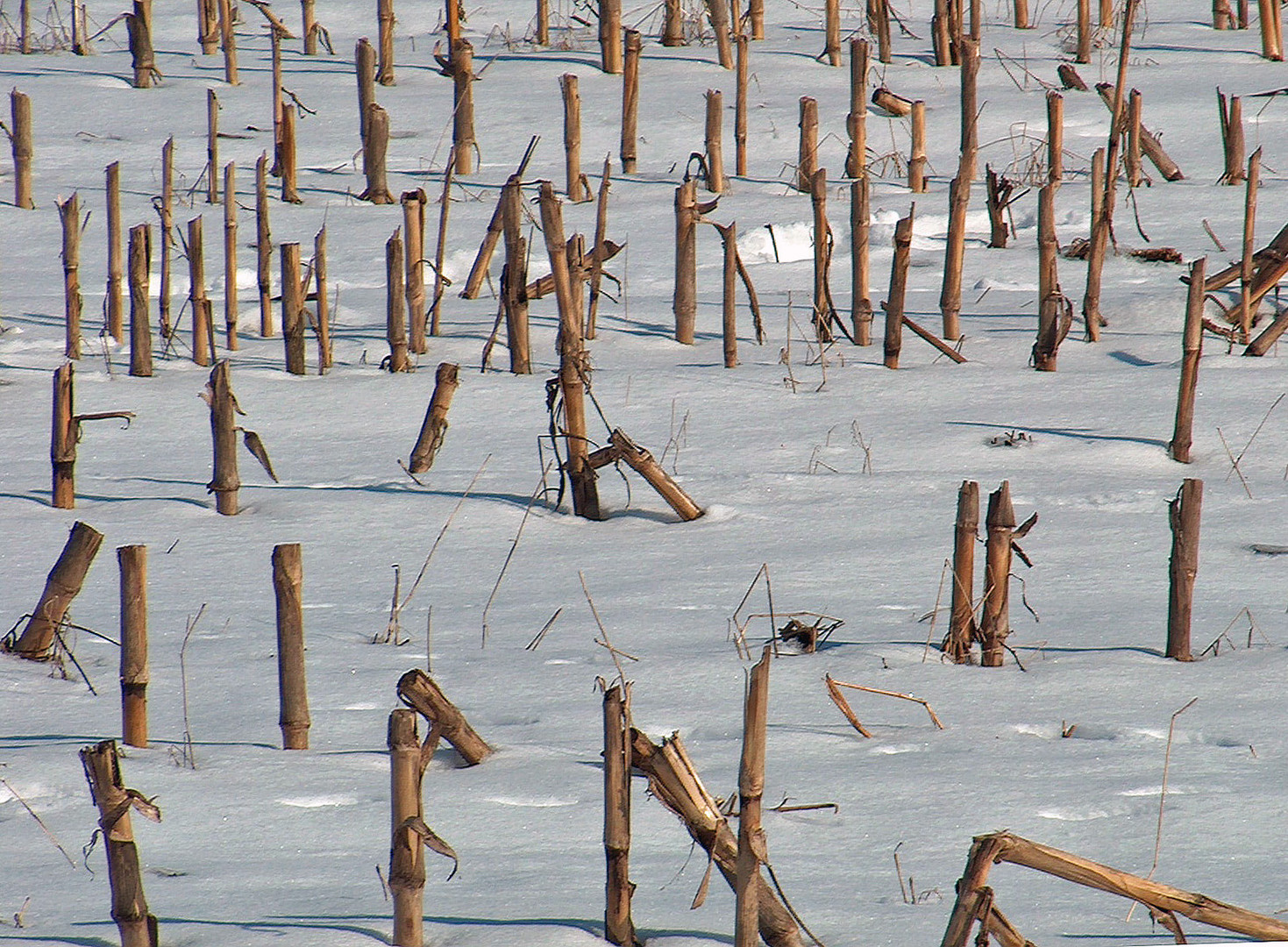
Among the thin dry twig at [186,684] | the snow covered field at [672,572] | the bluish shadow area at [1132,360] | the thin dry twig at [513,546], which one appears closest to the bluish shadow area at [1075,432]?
the snow covered field at [672,572]

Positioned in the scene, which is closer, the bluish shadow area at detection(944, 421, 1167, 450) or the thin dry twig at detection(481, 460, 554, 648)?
the thin dry twig at detection(481, 460, 554, 648)

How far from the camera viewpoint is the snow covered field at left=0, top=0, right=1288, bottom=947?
2156mm

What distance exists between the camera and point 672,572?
12.5 ft

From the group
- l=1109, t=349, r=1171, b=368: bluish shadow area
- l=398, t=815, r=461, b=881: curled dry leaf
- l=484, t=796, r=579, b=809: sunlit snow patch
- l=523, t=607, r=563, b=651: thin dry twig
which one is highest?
l=398, t=815, r=461, b=881: curled dry leaf

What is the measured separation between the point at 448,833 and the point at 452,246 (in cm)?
521

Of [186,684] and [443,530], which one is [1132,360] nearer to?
[443,530]

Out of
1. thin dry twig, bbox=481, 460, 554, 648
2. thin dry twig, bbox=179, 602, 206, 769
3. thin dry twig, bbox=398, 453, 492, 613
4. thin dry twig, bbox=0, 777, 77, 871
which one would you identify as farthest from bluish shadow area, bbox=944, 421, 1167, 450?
thin dry twig, bbox=0, 777, 77, 871

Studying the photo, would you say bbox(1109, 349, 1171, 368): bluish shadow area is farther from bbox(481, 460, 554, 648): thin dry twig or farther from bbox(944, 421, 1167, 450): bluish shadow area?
bbox(481, 460, 554, 648): thin dry twig

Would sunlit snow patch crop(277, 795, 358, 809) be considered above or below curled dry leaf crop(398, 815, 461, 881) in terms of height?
below

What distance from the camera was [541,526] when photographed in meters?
4.24

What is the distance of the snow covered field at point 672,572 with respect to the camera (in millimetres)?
2156

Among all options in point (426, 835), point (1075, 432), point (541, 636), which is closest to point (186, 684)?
point (541, 636)

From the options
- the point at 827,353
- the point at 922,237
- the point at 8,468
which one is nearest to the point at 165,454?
the point at 8,468

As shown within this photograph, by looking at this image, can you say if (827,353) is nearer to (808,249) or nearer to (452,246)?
(808,249)
